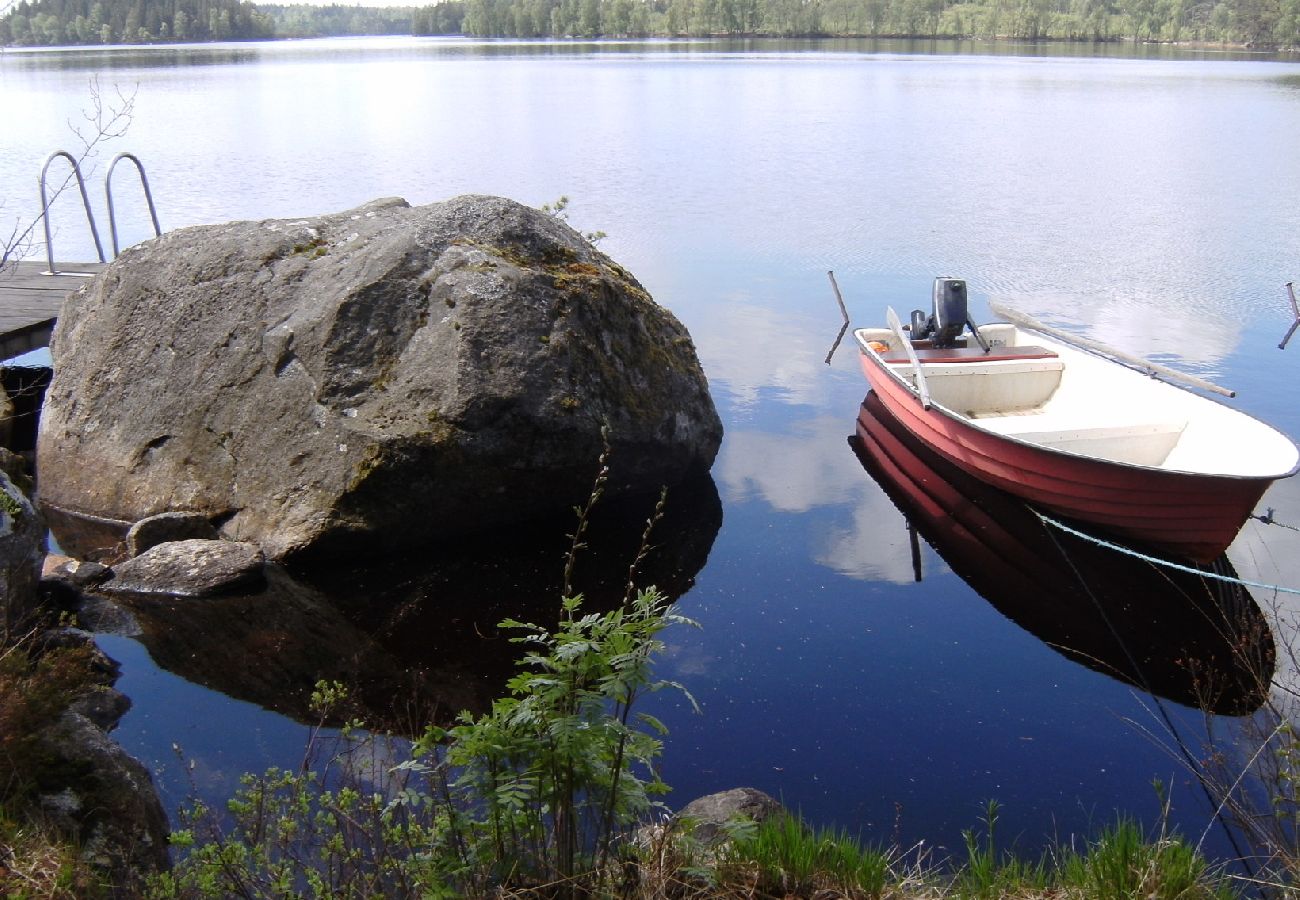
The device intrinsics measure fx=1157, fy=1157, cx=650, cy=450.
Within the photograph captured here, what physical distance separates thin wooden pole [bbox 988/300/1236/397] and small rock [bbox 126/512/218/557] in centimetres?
814

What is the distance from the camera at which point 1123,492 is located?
27.5ft

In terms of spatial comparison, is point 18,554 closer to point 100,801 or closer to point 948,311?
point 100,801

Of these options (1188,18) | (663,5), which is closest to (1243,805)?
(1188,18)

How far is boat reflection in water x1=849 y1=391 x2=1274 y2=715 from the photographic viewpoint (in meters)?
6.93

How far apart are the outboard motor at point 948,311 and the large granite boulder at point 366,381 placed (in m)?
3.47

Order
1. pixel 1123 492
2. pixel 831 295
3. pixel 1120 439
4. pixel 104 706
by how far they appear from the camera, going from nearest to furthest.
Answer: pixel 104 706 → pixel 1123 492 → pixel 1120 439 → pixel 831 295

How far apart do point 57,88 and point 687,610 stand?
4214 cm

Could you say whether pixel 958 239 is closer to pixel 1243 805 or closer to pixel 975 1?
pixel 1243 805

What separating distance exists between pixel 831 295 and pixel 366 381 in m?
9.32

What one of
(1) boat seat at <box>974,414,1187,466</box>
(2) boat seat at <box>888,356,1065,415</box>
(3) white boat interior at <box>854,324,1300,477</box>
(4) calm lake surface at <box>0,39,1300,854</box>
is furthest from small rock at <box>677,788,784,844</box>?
(2) boat seat at <box>888,356,1065,415</box>

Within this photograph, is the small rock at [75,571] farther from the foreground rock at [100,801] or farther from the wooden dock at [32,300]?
the wooden dock at [32,300]

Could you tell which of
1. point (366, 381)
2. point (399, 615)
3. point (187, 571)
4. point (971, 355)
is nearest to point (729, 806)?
point (399, 615)

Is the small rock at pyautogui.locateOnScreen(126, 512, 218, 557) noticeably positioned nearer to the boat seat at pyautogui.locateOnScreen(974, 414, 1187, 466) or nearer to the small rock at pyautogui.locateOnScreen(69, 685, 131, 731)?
the small rock at pyautogui.locateOnScreen(69, 685, 131, 731)

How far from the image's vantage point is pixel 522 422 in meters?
8.24
